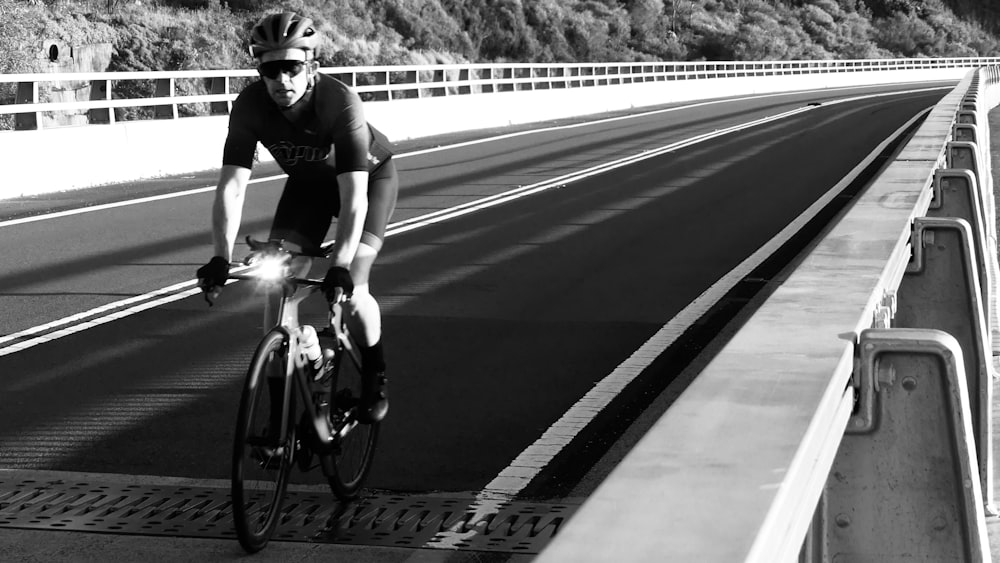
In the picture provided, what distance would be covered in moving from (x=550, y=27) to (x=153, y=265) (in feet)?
199

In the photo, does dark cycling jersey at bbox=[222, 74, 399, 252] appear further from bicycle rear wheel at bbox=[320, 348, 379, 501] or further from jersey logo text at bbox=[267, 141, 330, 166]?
bicycle rear wheel at bbox=[320, 348, 379, 501]

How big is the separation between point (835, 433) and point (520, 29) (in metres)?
65.2

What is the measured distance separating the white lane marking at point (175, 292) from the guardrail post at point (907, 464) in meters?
6.19

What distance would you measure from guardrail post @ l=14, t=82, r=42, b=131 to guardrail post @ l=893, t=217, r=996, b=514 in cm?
1479

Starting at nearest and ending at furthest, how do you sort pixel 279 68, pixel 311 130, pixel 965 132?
pixel 279 68, pixel 311 130, pixel 965 132

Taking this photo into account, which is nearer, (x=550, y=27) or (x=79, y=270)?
(x=79, y=270)

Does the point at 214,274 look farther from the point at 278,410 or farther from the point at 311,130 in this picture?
the point at 311,130

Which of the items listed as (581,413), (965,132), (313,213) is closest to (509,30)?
(965,132)

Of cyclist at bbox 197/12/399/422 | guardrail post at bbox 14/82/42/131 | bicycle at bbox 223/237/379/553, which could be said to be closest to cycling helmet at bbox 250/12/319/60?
cyclist at bbox 197/12/399/422

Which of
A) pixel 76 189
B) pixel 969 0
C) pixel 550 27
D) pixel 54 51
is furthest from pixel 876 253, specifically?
pixel 969 0

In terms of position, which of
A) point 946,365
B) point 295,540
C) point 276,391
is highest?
point 946,365

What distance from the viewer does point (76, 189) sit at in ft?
59.6

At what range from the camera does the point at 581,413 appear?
740cm

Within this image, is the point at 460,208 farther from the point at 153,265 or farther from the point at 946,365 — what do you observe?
the point at 946,365
